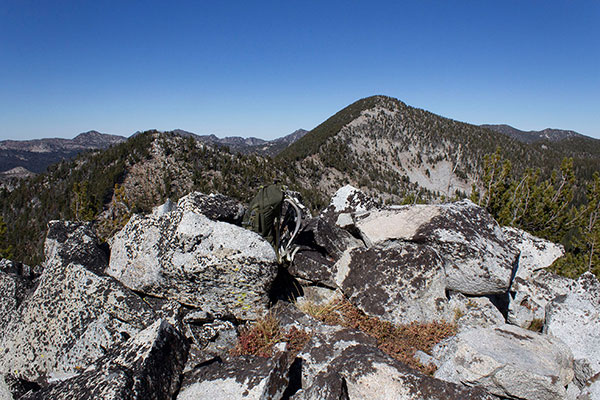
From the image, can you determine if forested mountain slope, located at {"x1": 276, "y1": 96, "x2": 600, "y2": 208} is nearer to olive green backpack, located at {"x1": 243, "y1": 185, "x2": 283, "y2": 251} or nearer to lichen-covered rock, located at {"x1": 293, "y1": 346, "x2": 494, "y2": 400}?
olive green backpack, located at {"x1": 243, "y1": 185, "x2": 283, "y2": 251}

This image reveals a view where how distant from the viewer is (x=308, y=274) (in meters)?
5.83

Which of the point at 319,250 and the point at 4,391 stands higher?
the point at 319,250

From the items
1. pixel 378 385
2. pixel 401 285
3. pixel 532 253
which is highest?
pixel 532 253

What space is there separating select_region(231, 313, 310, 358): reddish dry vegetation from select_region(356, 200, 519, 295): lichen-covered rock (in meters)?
2.31

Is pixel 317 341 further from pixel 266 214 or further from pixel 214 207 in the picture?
pixel 214 207

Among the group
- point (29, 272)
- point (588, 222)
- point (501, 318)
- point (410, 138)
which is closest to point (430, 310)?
point (501, 318)

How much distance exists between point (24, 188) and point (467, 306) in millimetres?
68688

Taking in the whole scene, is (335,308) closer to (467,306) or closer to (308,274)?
(308,274)

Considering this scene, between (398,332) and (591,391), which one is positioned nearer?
(591,391)

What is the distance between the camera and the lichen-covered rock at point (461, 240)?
5238 mm

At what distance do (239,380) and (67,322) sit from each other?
2.76 meters

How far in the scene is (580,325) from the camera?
444 cm

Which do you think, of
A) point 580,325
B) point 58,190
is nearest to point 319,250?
point 580,325

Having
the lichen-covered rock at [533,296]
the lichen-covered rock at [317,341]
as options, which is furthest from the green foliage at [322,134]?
the lichen-covered rock at [317,341]
